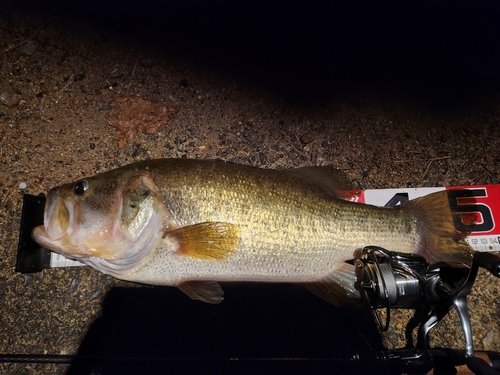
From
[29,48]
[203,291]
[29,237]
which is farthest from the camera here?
[29,48]

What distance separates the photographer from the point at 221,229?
4.65 feet

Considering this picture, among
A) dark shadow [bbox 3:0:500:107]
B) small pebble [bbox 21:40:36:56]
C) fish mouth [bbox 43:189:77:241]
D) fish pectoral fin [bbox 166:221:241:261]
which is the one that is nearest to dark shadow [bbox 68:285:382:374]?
fish pectoral fin [bbox 166:221:241:261]

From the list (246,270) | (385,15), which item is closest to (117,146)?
(246,270)

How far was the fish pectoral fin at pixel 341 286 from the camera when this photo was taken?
5.21ft

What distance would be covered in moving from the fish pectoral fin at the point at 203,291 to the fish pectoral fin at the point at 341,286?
0.51 m

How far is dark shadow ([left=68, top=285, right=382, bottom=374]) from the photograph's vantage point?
1812 millimetres

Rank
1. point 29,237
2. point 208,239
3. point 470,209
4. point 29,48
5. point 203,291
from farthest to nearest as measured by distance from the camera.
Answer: point 29,48 → point 470,209 → point 29,237 → point 203,291 → point 208,239

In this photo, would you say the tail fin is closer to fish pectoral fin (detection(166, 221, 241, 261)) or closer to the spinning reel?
the spinning reel

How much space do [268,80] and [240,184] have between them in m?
1.10

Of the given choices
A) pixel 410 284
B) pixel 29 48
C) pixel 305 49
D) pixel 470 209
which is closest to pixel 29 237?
pixel 29 48

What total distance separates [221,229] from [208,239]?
73 mm

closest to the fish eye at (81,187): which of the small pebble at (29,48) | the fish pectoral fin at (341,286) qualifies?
the fish pectoral fin at (341,286)

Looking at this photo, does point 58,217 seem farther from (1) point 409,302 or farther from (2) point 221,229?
(1) point 409,302

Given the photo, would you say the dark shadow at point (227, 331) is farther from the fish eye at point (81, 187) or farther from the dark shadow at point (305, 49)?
the dark shadow at point (305, 49)
